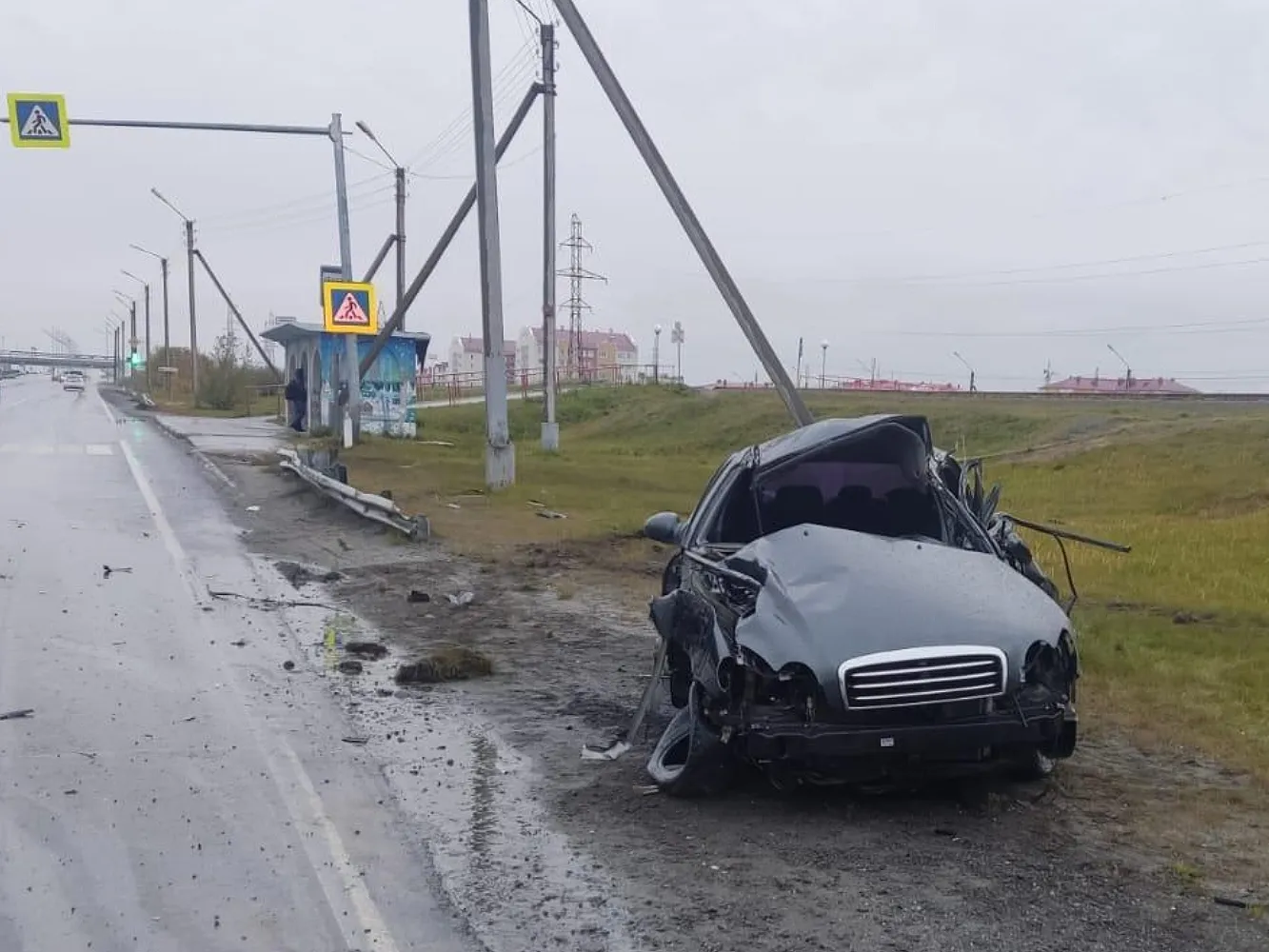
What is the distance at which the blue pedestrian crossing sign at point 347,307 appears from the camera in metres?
26.8

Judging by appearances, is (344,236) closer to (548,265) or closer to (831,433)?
(548,265)

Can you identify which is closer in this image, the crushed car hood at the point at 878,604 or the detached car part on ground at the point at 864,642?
the detached car part on ground at the point at 864,642

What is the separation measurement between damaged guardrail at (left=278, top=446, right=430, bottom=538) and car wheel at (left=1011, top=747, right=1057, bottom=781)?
401 inches

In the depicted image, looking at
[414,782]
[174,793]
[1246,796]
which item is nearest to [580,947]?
[414,782]

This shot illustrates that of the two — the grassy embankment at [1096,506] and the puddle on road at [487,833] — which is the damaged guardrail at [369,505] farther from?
the puddle on road at [487,833]

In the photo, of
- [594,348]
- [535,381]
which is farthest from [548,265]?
[594,348]

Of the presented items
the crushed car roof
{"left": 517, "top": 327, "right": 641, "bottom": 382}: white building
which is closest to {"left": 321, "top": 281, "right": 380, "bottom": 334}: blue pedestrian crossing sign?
the crushed car roof

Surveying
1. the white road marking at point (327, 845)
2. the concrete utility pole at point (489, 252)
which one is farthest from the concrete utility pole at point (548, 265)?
the white road marking at point (327, 845)

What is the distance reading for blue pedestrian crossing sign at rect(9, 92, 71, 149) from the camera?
74.1 feet

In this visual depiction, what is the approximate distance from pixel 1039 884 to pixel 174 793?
3.85m

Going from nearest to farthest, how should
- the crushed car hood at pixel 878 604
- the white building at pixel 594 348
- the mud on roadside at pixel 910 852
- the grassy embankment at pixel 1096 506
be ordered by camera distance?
the mud on roadside at pixel 910 852 → the crushed car hood at pixel 878 604 → the grassy embankment at pixel 1096 506 → the white building at pixel 594 348

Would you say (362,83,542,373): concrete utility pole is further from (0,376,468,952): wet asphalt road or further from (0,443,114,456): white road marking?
(0,376,468,952): wet asphalt road

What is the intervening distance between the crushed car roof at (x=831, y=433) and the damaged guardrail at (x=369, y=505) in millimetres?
8572

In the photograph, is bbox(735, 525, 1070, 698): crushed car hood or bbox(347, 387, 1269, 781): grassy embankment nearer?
bbox(735, 525, 1070, 698): crushed car hood
